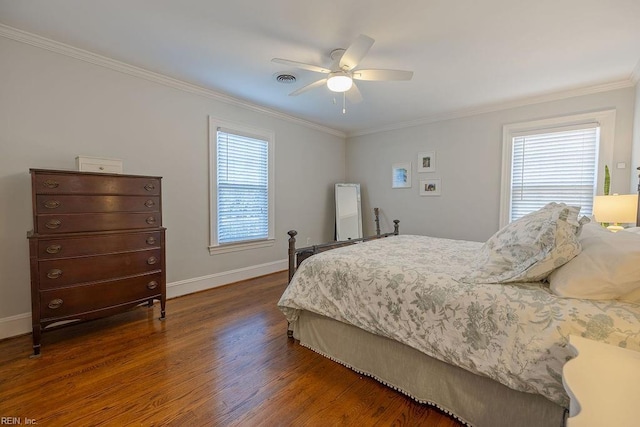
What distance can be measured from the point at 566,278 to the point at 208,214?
3.52 metres

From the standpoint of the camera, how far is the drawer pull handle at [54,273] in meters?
2.12

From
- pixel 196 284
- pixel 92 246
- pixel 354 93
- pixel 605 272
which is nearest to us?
pixel 605 272

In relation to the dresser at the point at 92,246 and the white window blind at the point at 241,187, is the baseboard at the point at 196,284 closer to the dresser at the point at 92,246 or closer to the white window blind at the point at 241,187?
the dresser at the point at 92,246

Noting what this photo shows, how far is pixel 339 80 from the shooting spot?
2381 mm

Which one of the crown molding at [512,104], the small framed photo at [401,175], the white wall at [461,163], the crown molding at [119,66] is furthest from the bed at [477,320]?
the small framed photo at [401,175]

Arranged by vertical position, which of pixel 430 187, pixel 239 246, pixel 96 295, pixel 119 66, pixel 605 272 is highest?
pixel 119 66

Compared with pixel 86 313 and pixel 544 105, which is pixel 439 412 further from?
pixel 544 105

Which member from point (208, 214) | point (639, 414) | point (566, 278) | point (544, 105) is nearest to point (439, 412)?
point (566, 278)

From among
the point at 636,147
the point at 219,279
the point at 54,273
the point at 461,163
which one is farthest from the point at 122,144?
the point at 636,147

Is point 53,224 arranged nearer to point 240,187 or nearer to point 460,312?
point 240,187

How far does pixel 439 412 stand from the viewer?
1604 millimetres

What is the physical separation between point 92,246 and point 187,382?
55.2 inches

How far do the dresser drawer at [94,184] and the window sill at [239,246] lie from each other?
1250 mm

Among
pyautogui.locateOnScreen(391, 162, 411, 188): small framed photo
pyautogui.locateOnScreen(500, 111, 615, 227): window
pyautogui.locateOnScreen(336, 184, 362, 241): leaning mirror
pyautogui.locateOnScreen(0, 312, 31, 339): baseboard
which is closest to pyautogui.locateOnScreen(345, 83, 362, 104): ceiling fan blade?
pyautogui.locateOnScreen(391, 162, 411, 188): small framed photo
